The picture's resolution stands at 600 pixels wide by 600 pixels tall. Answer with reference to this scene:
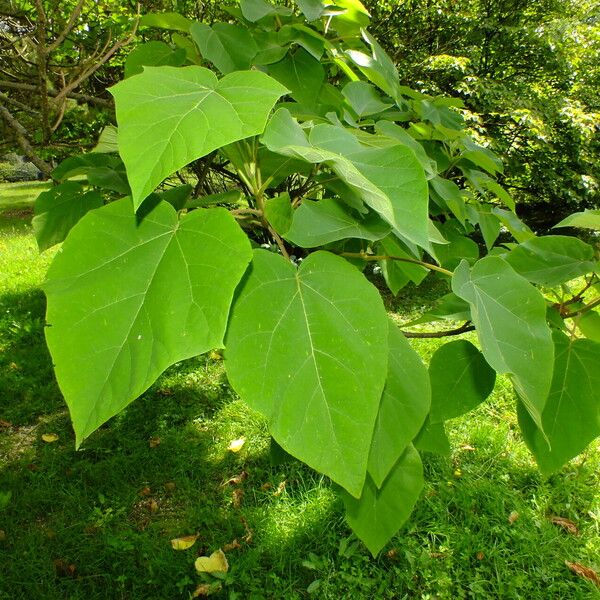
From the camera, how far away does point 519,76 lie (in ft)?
22.7

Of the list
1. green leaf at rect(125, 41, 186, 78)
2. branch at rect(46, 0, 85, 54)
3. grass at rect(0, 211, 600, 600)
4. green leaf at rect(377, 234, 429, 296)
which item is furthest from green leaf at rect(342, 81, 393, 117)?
grass at rect(0, 211, 600, 600)

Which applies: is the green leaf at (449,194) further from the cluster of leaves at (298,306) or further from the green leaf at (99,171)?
the green leaf at (99,171)

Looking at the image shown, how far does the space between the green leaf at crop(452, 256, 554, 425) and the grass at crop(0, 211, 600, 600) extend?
1755 mm

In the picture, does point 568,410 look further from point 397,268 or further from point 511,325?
point 397,268

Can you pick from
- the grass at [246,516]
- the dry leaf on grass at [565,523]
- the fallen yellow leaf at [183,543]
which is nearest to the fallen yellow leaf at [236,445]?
the grass at [246,516]

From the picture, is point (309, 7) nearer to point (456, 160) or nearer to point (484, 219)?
point (456, 160)

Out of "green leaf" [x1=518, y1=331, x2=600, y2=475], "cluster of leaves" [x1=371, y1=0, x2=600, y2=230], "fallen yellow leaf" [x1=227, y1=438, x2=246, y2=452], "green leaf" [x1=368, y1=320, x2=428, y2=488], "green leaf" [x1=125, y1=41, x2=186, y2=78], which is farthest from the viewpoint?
"cluster of leaves" [x1=371, y1=0, x2=600, y2=230]

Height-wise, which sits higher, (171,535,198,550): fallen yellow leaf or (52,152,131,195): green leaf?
(52,152,131,195): green leaf

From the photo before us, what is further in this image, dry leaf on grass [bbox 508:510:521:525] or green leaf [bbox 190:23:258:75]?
dry leaf on grass [bbox 508:510:521:525]

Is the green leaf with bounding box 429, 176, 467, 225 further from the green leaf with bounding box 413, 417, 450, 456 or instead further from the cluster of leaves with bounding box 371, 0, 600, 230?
the cluster of leaves with bounding box 371, 0, 600, 230

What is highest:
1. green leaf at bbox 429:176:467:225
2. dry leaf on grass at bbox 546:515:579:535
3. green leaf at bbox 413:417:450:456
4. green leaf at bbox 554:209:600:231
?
green leaf at bbox 554:209:600:231

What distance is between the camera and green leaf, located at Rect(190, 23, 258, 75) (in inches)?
34.6

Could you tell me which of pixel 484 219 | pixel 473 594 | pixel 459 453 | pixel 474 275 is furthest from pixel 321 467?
pixel 459 453

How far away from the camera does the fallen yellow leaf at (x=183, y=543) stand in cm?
216
